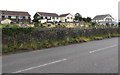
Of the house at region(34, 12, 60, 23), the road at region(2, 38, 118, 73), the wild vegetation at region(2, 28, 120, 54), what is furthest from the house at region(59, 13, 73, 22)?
the road at region(2, 38, 118, 73)

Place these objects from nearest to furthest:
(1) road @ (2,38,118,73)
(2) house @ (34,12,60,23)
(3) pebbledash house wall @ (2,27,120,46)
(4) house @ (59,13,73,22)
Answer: (1) road @ (2,38,118,73) → (3) pebbledash house wall @ (2,27,120,46) → (2) house @ (34,12,60,23) → (4) house @ (59,13,73,22)

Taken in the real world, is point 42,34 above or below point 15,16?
below

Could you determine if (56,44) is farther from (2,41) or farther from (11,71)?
(11,71)

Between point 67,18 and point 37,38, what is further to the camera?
point 67,18

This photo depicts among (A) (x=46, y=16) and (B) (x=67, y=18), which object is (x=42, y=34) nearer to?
(A) (x=46, y=16)

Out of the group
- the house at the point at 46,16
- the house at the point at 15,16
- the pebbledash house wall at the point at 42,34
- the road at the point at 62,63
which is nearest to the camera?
the road at the point at 62,63

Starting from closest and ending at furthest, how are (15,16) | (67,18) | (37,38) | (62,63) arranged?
1. (62,63)
2. (37,38)
3. (15,16)
4. (67,18)

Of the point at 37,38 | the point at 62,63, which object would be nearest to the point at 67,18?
the point at 37,38

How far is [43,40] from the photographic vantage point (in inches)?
674

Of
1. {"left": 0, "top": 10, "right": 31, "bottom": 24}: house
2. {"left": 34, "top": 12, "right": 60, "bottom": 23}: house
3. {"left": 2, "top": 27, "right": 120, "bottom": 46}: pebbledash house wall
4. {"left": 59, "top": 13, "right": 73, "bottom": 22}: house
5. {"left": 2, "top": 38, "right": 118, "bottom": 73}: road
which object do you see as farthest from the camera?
{"left": 59, "top": 13, "right": 73, "bottom": 22}: house

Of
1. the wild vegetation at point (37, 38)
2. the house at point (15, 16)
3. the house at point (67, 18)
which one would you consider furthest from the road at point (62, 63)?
the house at point (67, 18)

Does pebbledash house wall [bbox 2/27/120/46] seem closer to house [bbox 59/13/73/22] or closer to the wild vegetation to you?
the wild vegetation

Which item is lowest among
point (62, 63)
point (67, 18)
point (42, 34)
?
point (62, 63)

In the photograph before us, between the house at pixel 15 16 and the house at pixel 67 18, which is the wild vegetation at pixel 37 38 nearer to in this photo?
the house at pixel 15 16
